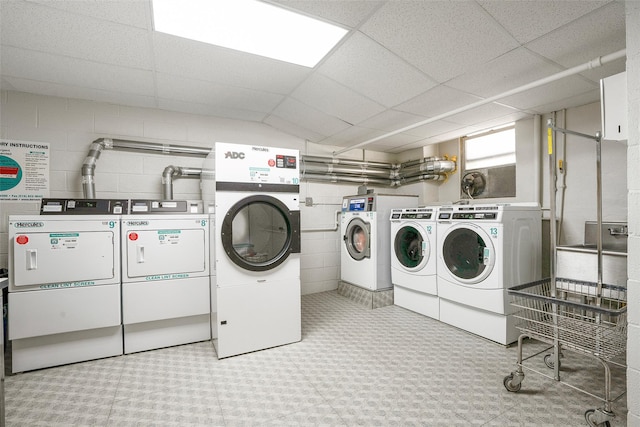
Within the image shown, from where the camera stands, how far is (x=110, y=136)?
10.6 ft

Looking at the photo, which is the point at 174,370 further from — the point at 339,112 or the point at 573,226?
the point at 573,226

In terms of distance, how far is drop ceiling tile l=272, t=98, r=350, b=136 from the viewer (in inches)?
130

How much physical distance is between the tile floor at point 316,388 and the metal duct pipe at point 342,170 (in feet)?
8.06

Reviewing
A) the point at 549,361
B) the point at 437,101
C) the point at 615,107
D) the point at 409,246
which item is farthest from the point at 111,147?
the point at 549,361

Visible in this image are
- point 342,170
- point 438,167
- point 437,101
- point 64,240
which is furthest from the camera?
point 342,170

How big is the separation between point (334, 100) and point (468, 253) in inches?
81.7

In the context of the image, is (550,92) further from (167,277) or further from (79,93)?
(79,93)

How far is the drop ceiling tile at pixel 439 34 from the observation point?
174 centimetres

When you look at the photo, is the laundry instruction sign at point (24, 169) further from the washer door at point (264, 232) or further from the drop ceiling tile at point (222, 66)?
the washer door at point (264, 232)

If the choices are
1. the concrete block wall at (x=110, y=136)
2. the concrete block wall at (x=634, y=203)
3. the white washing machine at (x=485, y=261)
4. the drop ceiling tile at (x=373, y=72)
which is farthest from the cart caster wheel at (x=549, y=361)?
the concrete block wall at (x=110, y=136)

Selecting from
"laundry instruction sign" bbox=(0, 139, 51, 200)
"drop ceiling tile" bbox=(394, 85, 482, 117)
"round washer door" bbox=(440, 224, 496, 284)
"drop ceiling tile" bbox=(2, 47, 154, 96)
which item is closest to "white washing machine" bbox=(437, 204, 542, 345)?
"round washer door" bbox=(440, 224, 496, 284)

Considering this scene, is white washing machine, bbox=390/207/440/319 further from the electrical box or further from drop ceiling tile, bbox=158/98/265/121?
drop ceiling tile, bbox=158/98/265/121

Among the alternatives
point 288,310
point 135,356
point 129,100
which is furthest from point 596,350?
point 129,100

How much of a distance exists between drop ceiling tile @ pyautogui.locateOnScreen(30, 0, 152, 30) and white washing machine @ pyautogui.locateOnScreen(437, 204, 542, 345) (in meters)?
3.01
